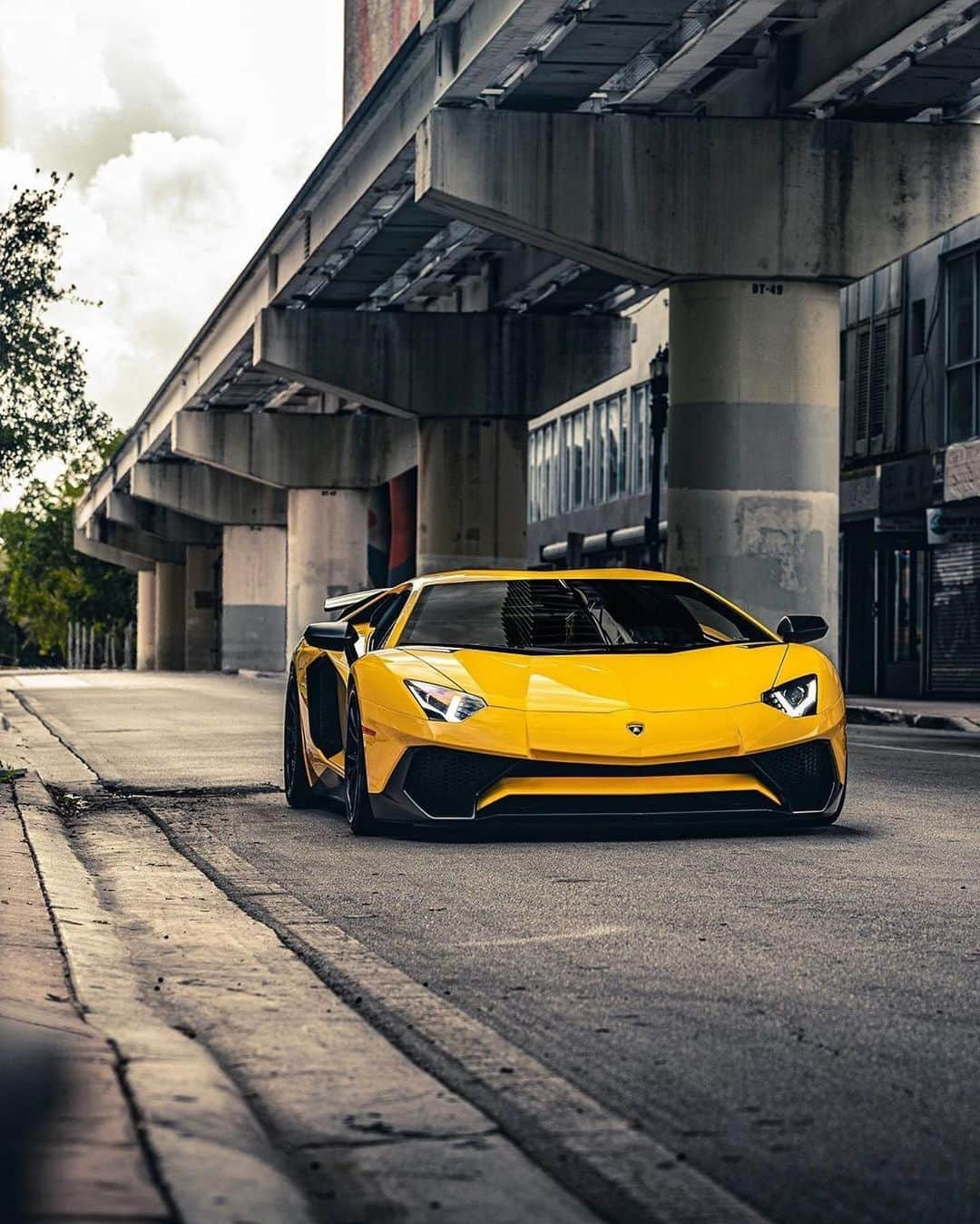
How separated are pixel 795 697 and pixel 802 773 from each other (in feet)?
1.16

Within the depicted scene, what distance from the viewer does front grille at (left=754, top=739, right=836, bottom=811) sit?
9977 mm

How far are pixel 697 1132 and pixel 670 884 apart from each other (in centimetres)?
409

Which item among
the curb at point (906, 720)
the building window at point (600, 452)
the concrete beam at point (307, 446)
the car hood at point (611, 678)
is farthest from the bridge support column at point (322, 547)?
the car hood at point (611, 678)

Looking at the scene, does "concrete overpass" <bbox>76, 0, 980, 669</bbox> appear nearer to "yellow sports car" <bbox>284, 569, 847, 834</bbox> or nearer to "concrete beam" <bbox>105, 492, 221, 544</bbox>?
"yellow sports car" <bbox>284, 569, 847, 834</bbox>

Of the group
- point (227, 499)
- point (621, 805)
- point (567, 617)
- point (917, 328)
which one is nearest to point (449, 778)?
point (621, 805)

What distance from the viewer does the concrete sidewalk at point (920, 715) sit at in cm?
2558

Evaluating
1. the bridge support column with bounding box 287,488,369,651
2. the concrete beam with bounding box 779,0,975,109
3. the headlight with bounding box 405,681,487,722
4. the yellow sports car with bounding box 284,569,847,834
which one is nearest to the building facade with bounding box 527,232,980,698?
the concrete beam with bounding box 779,0,975,109

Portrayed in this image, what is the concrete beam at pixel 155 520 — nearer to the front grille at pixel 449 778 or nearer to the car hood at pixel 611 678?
the car hood at pixel 611 678

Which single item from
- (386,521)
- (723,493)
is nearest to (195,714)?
(723,493)

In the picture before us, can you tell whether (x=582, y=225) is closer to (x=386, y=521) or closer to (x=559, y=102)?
(x=559, y=102)

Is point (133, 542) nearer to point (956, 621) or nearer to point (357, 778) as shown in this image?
point (956, 621)

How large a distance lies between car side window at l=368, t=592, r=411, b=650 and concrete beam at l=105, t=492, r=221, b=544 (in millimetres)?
79810

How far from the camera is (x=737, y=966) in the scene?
21.7 ft

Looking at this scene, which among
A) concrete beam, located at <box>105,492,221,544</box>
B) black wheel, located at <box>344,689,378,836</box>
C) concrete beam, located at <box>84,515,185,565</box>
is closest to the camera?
black wheel, located at <box>344,689,378,836</box>
